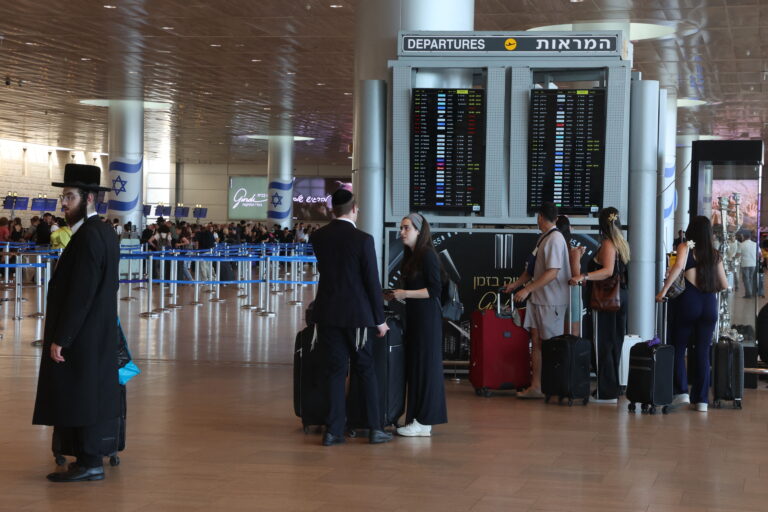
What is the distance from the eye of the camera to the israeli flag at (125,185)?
31.3 metres

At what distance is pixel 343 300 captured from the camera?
6648 millimetres

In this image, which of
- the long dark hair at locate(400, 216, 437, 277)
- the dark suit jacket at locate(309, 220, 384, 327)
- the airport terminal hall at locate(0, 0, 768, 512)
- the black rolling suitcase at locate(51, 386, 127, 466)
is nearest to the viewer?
the airport terminal hall at locate(0, 0, 768, 512)

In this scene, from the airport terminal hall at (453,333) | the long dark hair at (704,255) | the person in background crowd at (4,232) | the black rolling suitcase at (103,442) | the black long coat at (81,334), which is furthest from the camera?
the person in background crowd at (4,232)

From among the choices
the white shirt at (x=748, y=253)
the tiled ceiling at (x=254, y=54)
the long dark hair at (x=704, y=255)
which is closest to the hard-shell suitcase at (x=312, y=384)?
the long dark hair at (x=704, y=255)

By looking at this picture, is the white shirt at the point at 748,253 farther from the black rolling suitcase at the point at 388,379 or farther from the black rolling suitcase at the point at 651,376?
the black rolling suitcase at the point at 388,379

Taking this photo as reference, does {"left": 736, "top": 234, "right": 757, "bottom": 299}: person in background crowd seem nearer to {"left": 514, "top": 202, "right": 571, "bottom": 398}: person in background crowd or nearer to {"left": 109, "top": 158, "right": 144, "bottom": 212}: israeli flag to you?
{"left": 514, "top": 202, "right": 571, "bottom": 398}: person in background crowd

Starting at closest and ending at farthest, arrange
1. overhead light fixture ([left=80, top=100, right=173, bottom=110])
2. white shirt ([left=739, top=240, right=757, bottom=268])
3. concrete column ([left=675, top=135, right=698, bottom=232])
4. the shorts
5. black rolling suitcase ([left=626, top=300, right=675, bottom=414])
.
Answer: black rolling suitcase ([left=626, top=300, right=675, bottom=414]) < the shorts < white shirt ([left=739, top=240, right=757, bottom=268]) < overhead light fixture ([left=80, top=100, right=173, bottom=110]) < concrete column ([left=675, top=135, right=698, bottom=232])

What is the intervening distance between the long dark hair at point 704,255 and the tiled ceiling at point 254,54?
6215mm

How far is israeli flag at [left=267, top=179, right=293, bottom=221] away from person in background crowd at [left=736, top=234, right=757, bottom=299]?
3310 cm

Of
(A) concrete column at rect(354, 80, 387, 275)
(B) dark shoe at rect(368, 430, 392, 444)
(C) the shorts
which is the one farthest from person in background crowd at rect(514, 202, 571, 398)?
(B) dark shoe at rect(368, 430, 392, 444)

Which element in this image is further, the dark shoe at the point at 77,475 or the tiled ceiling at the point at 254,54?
the tiled ceiling at the point at 254,54

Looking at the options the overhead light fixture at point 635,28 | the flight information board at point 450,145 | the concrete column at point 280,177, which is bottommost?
the flight information board at point 450,145

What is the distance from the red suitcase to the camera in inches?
353

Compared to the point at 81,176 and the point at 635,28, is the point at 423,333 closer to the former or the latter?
the point at 81,176
